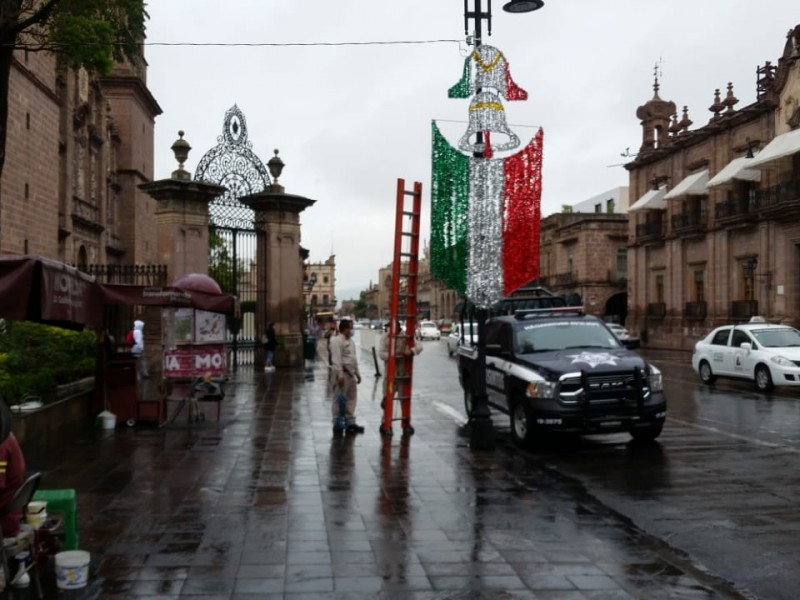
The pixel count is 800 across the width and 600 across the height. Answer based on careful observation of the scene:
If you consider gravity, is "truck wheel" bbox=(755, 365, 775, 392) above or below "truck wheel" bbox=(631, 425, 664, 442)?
above

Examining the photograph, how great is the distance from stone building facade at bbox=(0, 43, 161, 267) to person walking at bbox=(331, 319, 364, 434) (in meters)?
13.2

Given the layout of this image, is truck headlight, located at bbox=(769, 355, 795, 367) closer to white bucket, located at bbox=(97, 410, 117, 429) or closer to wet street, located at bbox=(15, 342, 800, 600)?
wet street, located at bbox=(15, 342, 800, 600)

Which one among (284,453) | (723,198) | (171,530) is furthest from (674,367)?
(171,530)

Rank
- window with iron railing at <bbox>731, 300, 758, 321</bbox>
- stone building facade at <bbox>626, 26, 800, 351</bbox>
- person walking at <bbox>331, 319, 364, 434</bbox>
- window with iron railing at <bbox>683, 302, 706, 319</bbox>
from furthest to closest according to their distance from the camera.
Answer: window with iron railing at <bbox>683, 302, 706, 319</bbox> → window with iron railing at <bbox>731, 300, 758, 321</bbox> → stone building facade at <bbox>626, 26, 800, 351</bbox> → person walking at <bbox>331, 319, 364, 434</bbox>

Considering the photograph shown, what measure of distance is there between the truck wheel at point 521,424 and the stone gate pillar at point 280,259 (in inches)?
578

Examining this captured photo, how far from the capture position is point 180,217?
859 inches

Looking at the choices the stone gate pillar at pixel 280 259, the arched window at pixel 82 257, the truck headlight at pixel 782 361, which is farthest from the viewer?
the arched window at pixel 82 257

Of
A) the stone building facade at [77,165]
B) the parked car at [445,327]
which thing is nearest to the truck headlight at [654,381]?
the stone building facade at [77,165]

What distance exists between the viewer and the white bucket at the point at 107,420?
1241 cm

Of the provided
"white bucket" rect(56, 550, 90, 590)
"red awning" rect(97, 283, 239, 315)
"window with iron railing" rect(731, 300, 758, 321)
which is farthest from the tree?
"window with iron railing" rect(731, 300, 758, 321)

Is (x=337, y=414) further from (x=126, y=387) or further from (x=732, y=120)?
(x=732, y=120)

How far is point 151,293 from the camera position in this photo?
38.9 feet

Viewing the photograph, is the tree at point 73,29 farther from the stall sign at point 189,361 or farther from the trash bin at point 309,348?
the trash bin at point 309,348

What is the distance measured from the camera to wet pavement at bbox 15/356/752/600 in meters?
5.46
